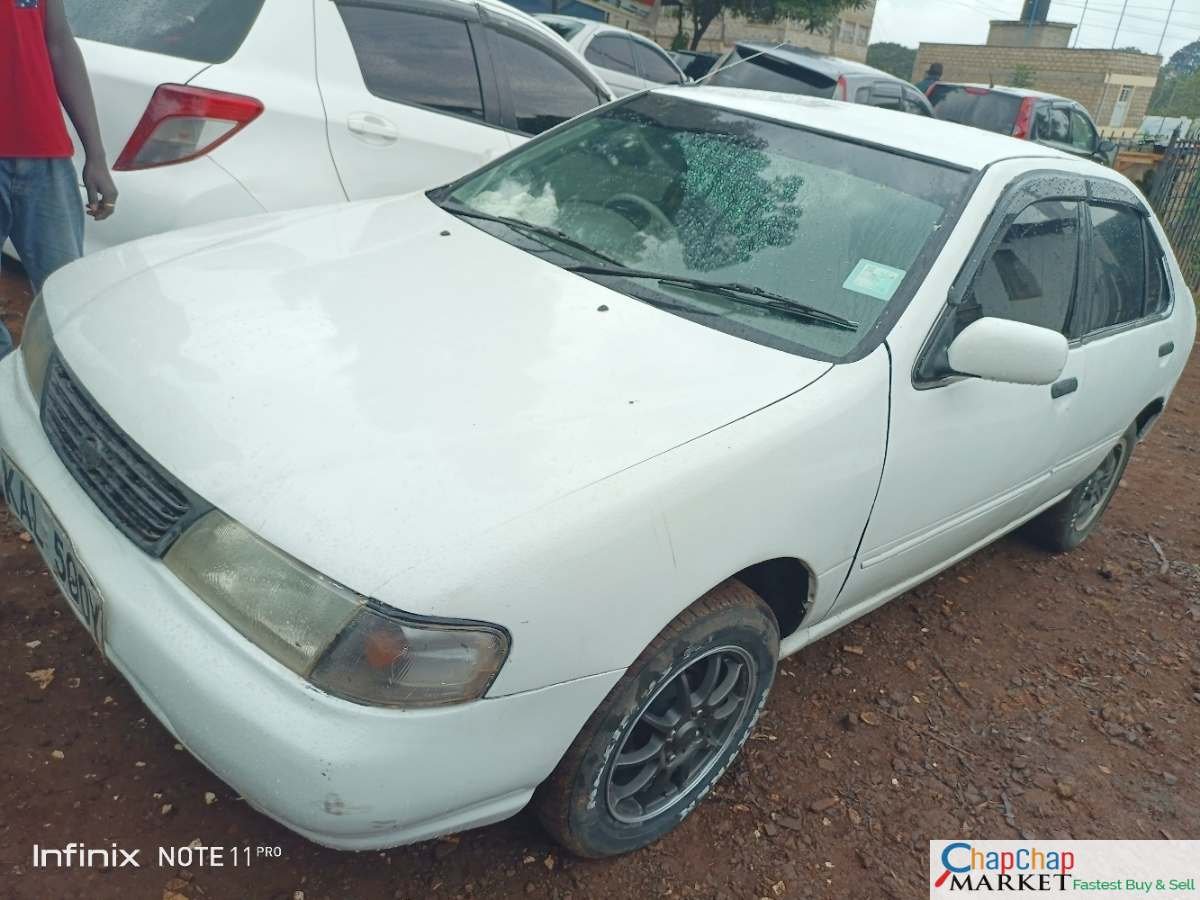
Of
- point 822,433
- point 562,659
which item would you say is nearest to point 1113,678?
point 822,433

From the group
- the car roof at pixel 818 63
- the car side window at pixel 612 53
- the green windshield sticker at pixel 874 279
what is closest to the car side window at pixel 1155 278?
the green windshield sticker at pixel 874 279

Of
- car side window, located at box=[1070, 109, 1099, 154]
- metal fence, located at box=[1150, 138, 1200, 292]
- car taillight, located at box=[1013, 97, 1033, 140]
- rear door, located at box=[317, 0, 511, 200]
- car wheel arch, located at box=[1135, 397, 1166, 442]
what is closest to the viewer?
rear door, located at box=[317, 0, 511, 200]

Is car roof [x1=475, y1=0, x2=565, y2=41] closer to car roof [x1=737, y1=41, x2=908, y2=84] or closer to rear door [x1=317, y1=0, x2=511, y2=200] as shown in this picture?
rear door [x1=317, y1=0, x2=511, y2=200]

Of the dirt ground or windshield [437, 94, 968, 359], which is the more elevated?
windshield [437, 94, 968, 359]

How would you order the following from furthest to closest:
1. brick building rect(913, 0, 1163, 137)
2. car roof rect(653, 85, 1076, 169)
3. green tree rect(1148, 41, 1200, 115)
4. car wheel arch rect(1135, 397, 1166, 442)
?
green tree rect(1148, 41, 1200, 115)
brick building rect(913, 0, 1163, 137)
car wheel arch rect(1135, 397, 1166, 442)
car roof rect(653, 85, 1076, 169)

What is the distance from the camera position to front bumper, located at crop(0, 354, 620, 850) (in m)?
1.49

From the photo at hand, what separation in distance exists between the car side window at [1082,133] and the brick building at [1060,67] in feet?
94.5

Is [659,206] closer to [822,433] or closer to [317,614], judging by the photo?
[822,433]

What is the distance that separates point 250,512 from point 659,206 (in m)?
1.57

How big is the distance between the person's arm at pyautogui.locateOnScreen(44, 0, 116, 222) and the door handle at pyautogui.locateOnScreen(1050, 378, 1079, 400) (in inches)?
123

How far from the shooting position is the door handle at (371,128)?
3.61m

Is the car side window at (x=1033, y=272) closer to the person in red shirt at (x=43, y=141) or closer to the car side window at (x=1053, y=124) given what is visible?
the person in red shirt at (x=43, y=141)

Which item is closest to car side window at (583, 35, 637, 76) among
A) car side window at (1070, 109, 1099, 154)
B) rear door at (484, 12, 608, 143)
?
rear door at (484, 12, 608, 143)

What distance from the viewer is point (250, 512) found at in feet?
5.19
